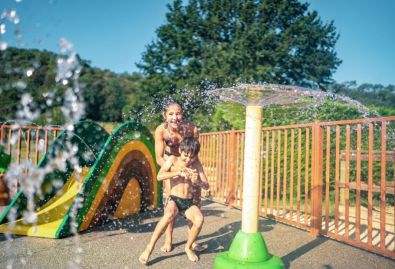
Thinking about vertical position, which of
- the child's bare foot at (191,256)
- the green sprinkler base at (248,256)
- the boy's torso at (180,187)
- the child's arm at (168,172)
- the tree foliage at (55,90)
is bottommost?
the child's bare foot at (191,256)

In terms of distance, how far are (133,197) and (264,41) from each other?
24.2 metres

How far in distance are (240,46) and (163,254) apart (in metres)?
25.5

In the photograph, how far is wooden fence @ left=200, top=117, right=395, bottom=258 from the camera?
455cm

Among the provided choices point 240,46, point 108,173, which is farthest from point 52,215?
point 240,46

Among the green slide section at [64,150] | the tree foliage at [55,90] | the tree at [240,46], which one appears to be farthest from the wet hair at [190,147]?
the tree foliage at [55,90]

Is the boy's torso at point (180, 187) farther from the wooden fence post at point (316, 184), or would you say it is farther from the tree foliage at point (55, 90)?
the tree foliage at point (55, 90)

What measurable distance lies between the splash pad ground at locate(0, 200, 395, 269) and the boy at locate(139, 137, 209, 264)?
0.22m

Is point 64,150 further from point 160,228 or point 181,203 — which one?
point 160,228

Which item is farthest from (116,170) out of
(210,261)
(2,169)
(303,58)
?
(303,58)

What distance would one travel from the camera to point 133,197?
21.6ft

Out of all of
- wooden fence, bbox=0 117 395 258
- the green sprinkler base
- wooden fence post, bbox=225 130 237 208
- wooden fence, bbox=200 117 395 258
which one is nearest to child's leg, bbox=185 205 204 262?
the green sprinkler base

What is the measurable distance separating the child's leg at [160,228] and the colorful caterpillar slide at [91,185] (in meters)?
1.57

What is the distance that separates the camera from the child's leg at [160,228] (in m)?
3.67

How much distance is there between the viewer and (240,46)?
91.7ft
